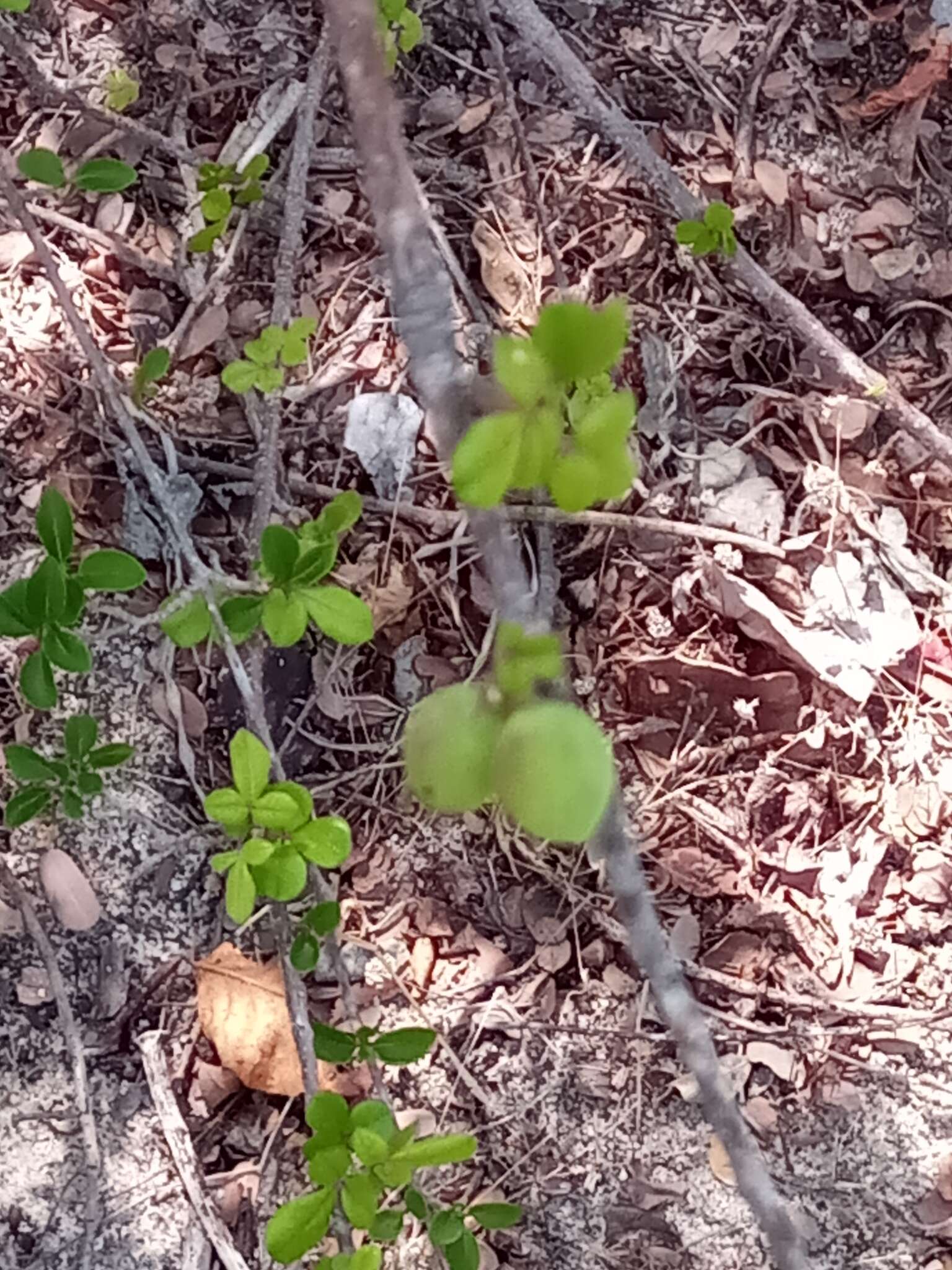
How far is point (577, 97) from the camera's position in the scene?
1.58 m

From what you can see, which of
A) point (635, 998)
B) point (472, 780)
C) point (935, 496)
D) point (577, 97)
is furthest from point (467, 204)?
point (472, 780)

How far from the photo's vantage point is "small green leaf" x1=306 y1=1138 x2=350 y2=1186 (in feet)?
3.63

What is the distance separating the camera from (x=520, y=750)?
639mm

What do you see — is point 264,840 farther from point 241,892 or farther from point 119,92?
point 119,92

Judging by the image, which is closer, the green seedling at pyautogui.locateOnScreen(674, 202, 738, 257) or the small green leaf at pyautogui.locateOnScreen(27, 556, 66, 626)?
the small green leaf at pyautogui.locateOnScreen(27, 556, 66, 626)

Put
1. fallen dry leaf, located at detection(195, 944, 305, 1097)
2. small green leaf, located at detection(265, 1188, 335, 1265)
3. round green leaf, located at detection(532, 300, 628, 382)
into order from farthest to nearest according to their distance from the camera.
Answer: fallen dry leaf, located at detection(195, 944, 305, 1097), small green leaf, located at detection(265, 1188, 335, 1265), round green leaf, located at detection(532, 300, 628, 382)

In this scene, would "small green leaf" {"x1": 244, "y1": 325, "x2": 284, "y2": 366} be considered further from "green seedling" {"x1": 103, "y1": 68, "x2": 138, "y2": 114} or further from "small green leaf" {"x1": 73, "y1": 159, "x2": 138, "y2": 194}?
"green seedling" {"x1": 103, "y1": 68, "x2": 138, "y2": 114}

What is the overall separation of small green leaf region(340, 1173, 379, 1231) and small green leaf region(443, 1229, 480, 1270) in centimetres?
19

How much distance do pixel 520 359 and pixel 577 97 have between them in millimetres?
1131

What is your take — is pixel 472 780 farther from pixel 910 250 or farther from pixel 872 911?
pixel 910 250

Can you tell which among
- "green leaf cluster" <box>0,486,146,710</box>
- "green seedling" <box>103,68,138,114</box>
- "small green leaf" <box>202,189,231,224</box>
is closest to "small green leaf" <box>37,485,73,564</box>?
"green leaf cluster" <box>0,486,146,710</box>

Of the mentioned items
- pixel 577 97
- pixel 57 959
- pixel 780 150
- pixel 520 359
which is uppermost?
pixel 520 359

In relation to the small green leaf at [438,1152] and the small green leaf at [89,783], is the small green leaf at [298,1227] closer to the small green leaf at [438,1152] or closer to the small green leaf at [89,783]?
the small green leaf at [438,1152]

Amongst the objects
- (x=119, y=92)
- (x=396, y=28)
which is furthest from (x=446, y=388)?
(x=119, y=92)
